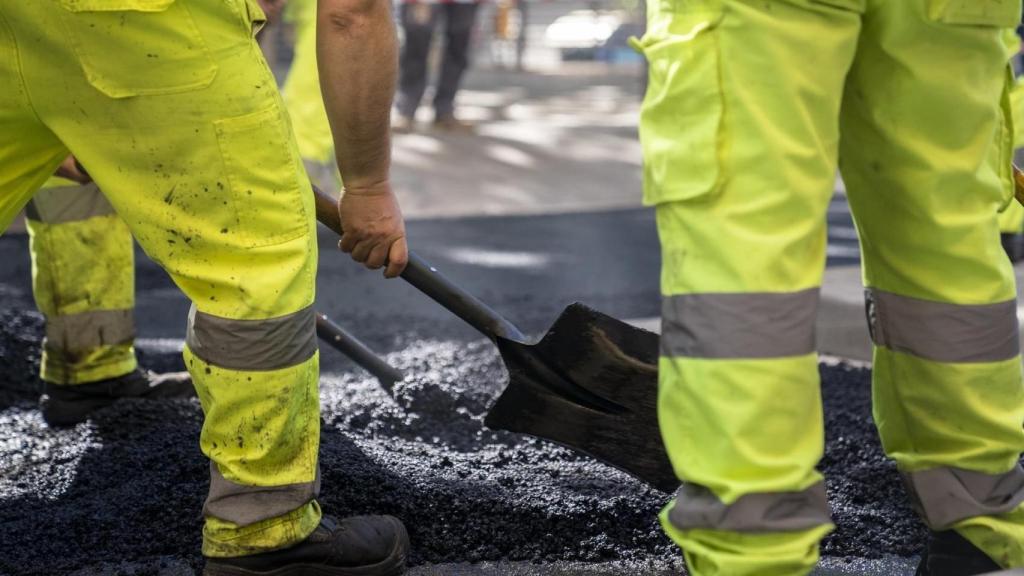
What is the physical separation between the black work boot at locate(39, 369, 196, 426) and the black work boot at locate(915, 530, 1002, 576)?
6.84 ft

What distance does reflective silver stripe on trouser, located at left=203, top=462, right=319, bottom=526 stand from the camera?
2.07m

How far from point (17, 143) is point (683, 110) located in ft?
3.74

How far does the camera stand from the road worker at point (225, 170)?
6.28 feet

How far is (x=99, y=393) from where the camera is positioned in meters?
3.20

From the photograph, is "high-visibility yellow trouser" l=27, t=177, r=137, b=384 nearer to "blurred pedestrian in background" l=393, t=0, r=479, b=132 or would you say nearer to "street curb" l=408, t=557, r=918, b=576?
"street curb" l=408, t=557, r=918, b=576

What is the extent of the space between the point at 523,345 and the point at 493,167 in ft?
17.6

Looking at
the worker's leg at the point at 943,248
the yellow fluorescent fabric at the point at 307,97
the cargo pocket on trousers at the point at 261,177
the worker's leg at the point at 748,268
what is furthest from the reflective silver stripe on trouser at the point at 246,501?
the yellow fluorescent fabric at the point at 307,97

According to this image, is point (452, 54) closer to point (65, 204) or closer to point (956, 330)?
point (65, 204)

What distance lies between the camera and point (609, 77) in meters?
17.2

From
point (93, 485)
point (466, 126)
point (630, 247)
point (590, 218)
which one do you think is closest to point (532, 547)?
point (93, 485)

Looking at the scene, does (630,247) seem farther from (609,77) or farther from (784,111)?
(609,77)

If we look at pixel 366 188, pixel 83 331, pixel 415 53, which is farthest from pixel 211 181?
pixel 415 53

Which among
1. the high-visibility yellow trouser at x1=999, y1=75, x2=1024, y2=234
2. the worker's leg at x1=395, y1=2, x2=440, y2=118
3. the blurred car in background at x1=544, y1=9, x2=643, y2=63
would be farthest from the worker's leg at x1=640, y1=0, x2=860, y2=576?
the blurred car in background at x1=544, y1=9, x2=643, y2=63

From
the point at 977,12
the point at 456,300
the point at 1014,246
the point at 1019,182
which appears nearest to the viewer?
the point at 977,12
